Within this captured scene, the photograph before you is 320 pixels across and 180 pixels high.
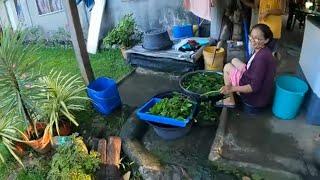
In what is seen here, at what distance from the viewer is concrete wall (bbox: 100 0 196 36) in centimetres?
682

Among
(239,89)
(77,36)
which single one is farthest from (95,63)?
(239,89)

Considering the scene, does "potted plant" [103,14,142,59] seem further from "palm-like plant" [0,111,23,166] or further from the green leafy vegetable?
"palm-like plant" [0,111,23,166]

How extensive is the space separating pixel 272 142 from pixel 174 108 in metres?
1.24

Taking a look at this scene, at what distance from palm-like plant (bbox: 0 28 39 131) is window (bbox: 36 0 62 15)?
18.6 feet

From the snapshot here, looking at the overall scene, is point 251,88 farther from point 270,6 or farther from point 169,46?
point 169,46

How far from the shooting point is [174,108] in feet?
11.4

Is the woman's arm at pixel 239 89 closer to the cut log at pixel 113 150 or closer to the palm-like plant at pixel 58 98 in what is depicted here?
the cut log at pixel 113 150

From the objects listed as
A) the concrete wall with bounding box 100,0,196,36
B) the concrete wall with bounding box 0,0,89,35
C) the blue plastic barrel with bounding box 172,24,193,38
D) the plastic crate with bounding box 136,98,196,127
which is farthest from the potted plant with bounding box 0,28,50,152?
the concrete wall with bounding box 0,0,89,35

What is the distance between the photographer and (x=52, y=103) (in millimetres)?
3719

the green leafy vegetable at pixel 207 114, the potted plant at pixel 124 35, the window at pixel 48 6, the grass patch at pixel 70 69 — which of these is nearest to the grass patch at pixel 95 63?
the grass patch at pixel 70 69

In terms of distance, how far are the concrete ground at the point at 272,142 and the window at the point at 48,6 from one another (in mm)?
6998

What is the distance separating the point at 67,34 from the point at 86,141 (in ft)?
19.6

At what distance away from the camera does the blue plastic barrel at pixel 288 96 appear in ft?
11.2

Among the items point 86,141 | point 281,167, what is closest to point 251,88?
point 281,167
